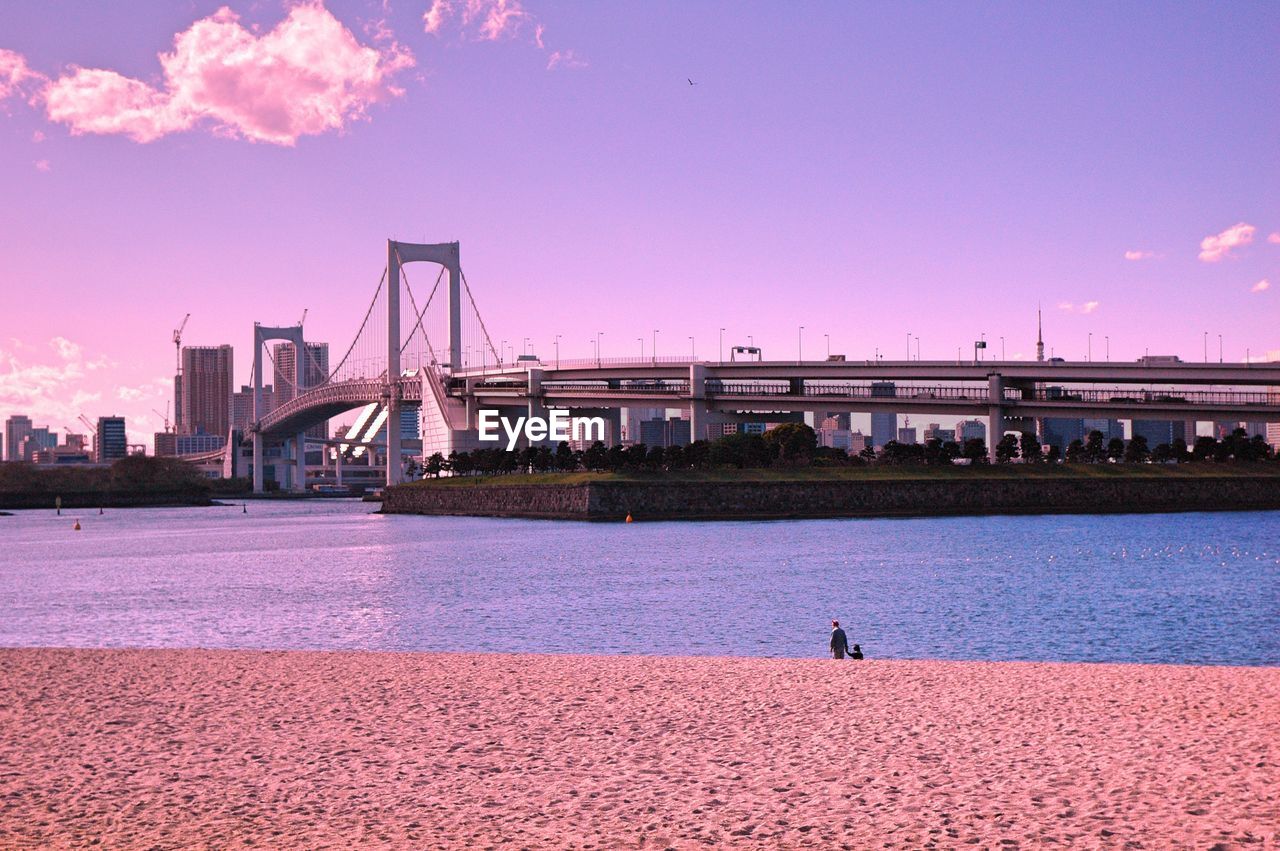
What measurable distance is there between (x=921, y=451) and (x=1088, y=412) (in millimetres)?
11365

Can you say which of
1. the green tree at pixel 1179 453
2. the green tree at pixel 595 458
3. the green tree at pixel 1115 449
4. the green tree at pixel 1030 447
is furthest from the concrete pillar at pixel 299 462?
the green tree at pixel 1179 453

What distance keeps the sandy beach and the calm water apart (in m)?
7.68

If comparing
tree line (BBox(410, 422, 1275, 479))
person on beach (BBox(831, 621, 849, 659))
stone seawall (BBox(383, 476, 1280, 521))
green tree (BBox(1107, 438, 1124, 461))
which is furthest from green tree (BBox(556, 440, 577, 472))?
person on beach (BBox(831, 621, 849, 659))

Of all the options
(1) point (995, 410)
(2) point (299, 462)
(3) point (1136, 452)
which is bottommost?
(3) point (1136, 452)

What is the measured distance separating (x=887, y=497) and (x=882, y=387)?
16849mm

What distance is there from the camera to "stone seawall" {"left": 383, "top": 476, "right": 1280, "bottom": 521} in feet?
222

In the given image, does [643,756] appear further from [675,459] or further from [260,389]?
[260,389]

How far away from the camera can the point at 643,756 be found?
8352mm

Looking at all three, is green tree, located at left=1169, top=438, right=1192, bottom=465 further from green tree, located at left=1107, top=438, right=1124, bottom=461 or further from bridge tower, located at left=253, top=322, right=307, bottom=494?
bridge tower, located at left=253, top=322, right=307, bottom=494

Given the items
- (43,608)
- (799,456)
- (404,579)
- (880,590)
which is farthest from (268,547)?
(799,456)

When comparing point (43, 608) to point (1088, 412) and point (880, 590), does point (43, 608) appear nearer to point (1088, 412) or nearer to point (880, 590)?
point (880, 590)

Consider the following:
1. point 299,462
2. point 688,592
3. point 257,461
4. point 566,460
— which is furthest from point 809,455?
point 299,462

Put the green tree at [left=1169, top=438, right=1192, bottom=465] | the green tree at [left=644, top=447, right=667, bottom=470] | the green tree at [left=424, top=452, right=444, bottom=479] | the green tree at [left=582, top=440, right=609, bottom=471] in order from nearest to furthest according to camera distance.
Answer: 1. the green tree at [left=644, top=447, right=667, bottom=470]
2. the green tree at [left=582, top=440, right=609, bottom=471]
3. the green tree at [left=1169, top=438, right=1192, bottom=465]
4. the green tree at [left=424, top=452, right=444, bottom=479]

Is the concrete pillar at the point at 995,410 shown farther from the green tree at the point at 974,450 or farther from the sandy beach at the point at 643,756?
the sandy beach at the point at 643,756
